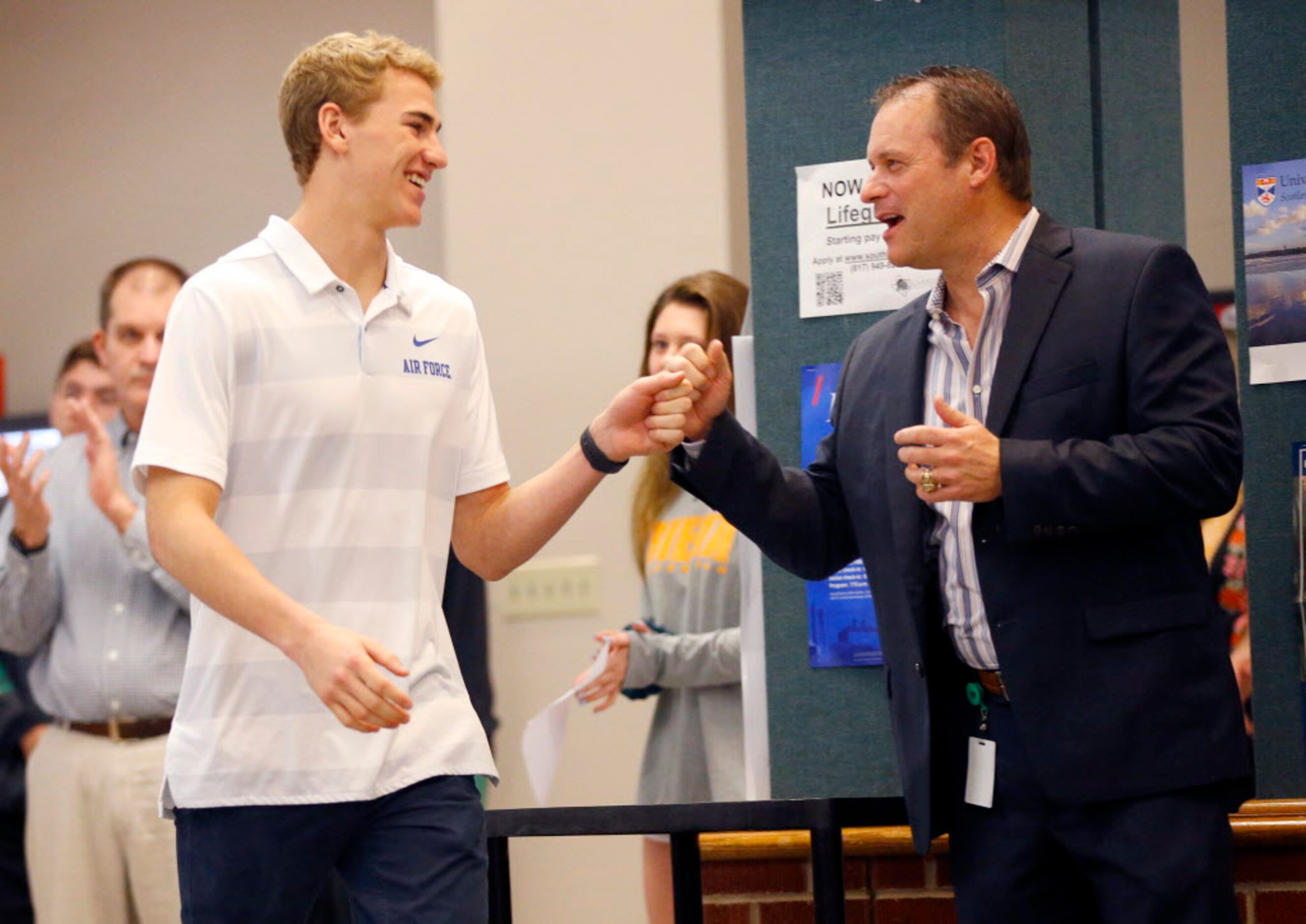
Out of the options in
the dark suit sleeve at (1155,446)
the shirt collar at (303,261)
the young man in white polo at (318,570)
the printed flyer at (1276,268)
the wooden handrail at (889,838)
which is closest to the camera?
the young man in white polo at (318,570)

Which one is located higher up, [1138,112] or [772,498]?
[1138,112]

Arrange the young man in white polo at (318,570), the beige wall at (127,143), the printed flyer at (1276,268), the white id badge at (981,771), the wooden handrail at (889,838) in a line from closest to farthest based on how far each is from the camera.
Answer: the young man in white polo at (318,570)
the white id badge at (981,771)
the wooden handrail at (889,838)
the printed flyer at (1276,268)
the beige wall at (127,143)

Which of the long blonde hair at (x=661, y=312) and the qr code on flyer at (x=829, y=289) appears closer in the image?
the qr code on flyer at (x=829, y=289)

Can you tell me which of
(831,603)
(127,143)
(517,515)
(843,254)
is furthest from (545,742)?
(127,143)

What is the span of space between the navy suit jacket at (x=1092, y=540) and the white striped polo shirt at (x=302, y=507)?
57cm

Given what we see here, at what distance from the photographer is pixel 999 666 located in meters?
2.04

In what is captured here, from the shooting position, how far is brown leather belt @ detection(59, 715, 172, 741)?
3369 mm

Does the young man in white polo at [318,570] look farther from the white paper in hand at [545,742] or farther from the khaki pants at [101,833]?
the khaki pants at [101,833]

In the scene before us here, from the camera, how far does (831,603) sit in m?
2.72

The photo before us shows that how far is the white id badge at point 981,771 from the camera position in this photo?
2082 mm

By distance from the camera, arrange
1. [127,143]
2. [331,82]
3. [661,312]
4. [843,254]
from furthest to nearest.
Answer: [127,143]
[661,312]
[843,254]
[331,82]

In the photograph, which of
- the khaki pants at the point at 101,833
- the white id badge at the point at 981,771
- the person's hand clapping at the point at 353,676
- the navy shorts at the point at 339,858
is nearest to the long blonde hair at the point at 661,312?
the khaki pants at the point at 101,833

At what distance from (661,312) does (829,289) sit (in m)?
0.66

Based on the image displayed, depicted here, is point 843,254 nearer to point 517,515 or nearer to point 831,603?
point 831,603
